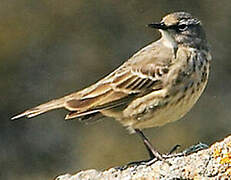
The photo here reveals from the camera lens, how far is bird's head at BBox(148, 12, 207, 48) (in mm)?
11560

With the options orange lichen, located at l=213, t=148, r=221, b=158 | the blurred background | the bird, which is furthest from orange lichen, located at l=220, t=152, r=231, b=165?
the blurred background

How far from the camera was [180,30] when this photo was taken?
1165 cm

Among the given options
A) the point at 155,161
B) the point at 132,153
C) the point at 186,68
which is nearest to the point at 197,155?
the point at 155,161

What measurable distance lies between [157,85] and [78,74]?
5.82 metres

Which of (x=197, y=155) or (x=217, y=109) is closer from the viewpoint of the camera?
(x=197, y=155)

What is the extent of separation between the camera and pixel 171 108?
1128 cm

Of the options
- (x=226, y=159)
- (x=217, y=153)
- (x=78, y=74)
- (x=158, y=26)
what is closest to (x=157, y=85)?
(x=158, y=26)

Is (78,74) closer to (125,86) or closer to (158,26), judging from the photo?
(125,86)

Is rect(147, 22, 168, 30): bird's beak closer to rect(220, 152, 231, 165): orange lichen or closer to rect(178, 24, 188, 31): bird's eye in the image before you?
rect(178, 24, 188, 31): bird's eye

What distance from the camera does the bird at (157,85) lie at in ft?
37.1

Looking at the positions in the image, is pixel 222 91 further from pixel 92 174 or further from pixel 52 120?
pixel 92 174

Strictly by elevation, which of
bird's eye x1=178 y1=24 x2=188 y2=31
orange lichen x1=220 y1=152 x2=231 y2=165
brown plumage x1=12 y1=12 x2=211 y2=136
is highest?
bird's eye x1=178 y1=24 x2=188 y2=31

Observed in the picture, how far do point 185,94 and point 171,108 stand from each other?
0.64 feet

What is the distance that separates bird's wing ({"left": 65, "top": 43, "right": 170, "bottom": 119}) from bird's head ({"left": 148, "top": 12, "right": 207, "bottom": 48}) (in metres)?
0.23
